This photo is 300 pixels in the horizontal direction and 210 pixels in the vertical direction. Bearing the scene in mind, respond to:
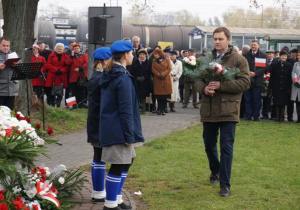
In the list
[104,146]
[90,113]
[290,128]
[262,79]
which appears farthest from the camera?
[262,79]

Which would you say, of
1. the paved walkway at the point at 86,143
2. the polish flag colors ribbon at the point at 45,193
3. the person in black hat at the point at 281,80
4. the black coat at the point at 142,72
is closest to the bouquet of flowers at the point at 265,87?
the person in black hat at the point at 281,80

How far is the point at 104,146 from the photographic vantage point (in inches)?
239

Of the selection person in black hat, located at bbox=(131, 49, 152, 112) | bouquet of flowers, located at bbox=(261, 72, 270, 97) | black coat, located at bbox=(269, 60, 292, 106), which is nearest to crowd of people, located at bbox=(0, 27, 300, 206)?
person in black hat, located at bbox=(131, 49, 152, 112)

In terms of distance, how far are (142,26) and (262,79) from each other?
32361mm

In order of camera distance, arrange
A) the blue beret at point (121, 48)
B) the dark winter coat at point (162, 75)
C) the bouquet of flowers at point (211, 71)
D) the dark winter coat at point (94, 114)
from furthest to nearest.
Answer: the dark winter coat at point (162, 75)
the bouquet of flowers at point (211, 71)
the dark winter coat at point (94, 114)
the blue beret at point (121, 48)

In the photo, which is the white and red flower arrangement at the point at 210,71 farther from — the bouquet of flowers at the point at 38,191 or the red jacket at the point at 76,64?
the red jacket at the point at 76,64

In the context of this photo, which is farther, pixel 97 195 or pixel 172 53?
pixel 172 53

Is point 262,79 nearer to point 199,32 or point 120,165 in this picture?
point 120,165

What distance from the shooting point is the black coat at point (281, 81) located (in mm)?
15844

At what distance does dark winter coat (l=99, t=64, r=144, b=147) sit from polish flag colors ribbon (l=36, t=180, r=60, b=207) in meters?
0.79

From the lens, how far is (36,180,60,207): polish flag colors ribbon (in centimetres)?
588

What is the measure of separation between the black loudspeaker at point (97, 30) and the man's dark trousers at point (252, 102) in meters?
4.64

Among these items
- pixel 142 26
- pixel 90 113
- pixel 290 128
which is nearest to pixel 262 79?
pixel 290 128

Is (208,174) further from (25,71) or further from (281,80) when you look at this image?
(281,80)
